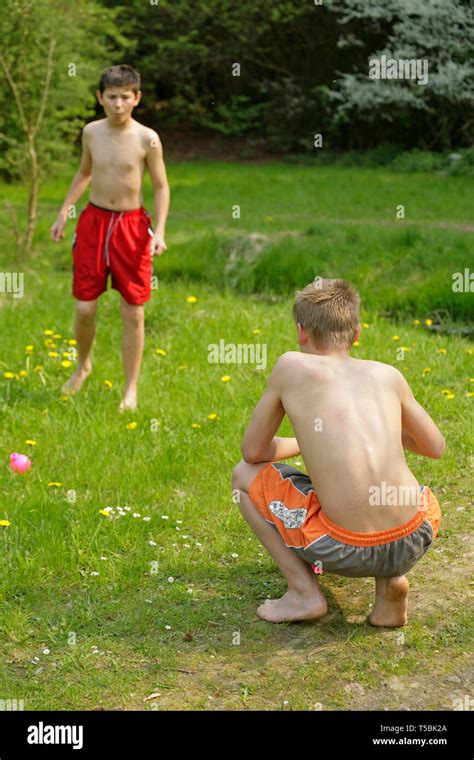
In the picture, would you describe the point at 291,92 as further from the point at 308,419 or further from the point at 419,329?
the point at 308,419

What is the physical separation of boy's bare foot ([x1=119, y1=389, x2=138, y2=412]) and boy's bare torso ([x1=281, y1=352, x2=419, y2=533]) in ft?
7.58

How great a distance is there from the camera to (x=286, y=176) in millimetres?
16453

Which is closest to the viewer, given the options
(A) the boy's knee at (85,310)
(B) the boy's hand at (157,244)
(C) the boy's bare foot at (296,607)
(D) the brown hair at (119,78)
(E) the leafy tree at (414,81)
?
(C) the boy's bare foot at (296,607)

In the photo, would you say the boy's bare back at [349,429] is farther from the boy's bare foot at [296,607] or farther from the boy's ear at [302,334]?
the boy's bare foot at [296,607]

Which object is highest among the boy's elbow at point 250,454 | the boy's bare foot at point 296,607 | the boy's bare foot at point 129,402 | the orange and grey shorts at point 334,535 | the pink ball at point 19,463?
the boy's bare foot at point 129,402

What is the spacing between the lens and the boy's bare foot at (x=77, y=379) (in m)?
5.83

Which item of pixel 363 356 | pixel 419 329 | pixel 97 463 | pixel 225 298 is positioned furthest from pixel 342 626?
pixel 225 298

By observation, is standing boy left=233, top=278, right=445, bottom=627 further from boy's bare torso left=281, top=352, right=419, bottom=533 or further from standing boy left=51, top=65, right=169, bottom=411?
standing boy left=51, top=65, right=169, bottom=411

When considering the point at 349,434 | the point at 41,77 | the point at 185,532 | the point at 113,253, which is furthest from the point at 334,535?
the point at 41,77

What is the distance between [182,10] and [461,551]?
1879 centimetres

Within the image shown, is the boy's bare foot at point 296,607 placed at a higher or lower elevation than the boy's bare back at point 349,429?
lower

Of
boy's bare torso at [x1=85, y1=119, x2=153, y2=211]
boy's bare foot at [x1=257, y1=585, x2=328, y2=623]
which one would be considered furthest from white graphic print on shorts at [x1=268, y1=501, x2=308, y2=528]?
boy's bare torso at [x1=85, y1=119, x2=153, y2=211]

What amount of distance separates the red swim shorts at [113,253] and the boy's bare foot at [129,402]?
0.52 meters

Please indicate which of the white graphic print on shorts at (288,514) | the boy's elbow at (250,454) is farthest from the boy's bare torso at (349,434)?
the boy's elbow at (250,454)
